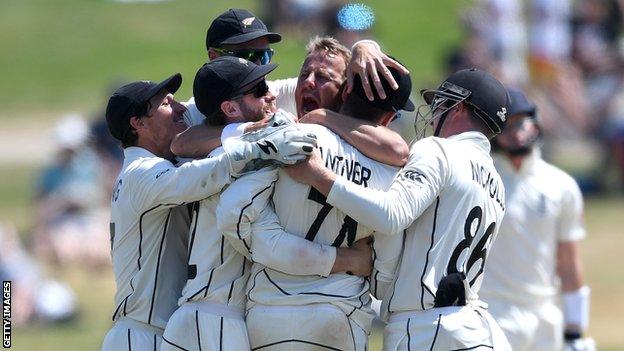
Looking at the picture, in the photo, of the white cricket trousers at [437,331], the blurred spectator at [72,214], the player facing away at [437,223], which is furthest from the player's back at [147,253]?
the blurred spectator at [72,214]

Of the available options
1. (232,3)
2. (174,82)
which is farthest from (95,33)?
(174,82)

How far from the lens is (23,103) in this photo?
2705 cm

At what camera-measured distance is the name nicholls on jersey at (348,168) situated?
19.2 ft

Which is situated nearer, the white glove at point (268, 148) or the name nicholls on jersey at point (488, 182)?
the white glove at point (268, 148)

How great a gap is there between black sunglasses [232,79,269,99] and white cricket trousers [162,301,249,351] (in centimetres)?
99

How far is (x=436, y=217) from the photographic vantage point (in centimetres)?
595

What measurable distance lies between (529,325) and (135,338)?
11.0ft

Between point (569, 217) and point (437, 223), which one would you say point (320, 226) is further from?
point (569, 217)

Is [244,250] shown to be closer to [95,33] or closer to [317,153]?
[317,153]

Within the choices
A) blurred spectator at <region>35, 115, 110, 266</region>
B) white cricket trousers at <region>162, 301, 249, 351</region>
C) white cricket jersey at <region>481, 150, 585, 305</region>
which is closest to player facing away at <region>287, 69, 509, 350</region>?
white cricket trousers at <region>162, 301, 249, 351</region>

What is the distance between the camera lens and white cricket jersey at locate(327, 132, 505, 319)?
580 centimetres

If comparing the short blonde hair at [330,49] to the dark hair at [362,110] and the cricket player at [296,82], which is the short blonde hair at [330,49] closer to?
the cricket player at [296,82]

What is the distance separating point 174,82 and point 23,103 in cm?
2136

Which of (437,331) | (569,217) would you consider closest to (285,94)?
(437,331)
